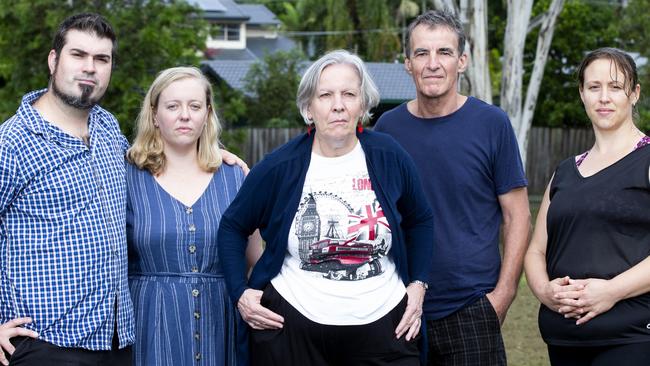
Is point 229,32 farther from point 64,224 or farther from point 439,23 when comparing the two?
point 64,224

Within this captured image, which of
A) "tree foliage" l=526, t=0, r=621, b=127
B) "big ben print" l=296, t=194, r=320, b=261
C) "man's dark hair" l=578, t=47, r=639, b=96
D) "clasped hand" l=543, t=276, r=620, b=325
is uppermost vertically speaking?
"tree foliage" l=526, t=0, r=621, b=127

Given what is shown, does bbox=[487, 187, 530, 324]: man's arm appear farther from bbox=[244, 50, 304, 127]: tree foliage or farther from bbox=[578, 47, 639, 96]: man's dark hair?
bbox=[244, 50, 304, 127]: tree foliage

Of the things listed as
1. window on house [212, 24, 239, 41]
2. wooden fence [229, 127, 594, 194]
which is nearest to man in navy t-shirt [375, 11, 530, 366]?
wooden fence [229, 127, 594, 194]

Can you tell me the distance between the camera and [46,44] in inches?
636

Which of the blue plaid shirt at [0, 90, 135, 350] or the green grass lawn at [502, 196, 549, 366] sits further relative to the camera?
the green grass lawn at [502, 196, 549, 366]

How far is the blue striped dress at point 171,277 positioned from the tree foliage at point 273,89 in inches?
1052

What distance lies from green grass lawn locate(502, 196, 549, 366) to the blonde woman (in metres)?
4.74

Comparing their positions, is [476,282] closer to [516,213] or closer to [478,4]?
[516,213]

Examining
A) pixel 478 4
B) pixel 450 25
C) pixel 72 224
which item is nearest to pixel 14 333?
pixel 72 224

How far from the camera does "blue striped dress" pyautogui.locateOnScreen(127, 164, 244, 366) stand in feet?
14.6

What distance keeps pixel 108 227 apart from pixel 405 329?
1.34 metres

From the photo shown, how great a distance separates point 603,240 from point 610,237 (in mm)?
31

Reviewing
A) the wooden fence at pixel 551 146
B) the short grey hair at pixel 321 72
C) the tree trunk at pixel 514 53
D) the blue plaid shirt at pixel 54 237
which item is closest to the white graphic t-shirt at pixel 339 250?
the short grey hair at pixel 321 72

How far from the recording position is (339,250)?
4.01m
